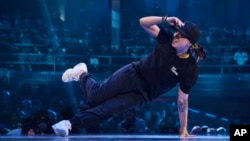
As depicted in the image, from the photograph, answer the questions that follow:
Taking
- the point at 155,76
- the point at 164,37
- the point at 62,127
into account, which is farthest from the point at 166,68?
the point at 62,127

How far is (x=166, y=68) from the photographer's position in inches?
146

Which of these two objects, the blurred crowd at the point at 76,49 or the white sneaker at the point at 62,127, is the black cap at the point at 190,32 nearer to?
the white sneaker at the point at 62,127

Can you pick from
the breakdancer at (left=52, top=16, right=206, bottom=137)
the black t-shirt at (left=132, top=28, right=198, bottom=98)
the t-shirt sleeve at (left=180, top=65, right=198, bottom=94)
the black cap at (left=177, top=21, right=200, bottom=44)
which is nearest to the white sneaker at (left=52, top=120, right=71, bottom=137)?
the breakdancer at (left=52, top=16, right=206, bottom=137)

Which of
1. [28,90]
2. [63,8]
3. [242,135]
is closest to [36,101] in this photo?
[28,90]

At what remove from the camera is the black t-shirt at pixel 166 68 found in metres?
3.70

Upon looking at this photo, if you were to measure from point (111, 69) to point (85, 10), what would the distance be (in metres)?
1.08

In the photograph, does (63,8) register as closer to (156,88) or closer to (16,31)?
(16,31)

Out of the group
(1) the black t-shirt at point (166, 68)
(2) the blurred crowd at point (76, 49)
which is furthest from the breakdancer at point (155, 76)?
(2) the blurred crowd at point (76, 49)

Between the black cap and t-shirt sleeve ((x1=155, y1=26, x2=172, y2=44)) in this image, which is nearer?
the black cap

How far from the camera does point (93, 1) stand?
318 inches

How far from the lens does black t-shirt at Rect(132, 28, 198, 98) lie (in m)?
3.70

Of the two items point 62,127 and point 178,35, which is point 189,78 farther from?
point 62,127

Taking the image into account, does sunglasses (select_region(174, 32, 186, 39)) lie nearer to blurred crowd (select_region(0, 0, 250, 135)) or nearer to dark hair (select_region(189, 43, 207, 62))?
dark hair (select_region(189, 43, 207, 62))

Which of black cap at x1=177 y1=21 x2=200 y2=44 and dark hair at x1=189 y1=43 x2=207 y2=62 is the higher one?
black cap at x1=177 y1=21 x2=200 y2=44
